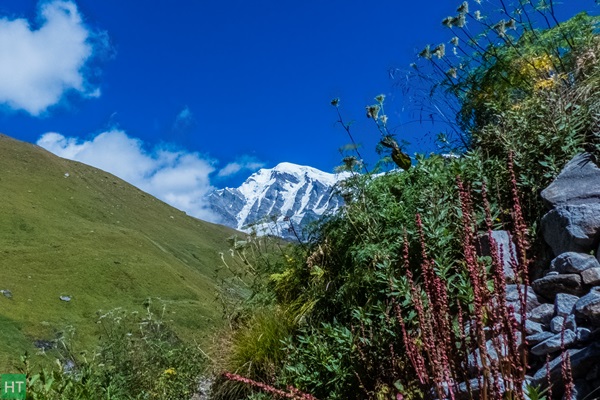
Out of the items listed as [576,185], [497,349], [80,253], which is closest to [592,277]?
[576,185]

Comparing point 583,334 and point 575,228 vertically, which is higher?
point 575,228

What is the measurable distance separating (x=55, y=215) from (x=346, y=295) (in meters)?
117

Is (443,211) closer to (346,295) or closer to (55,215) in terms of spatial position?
(346,295)

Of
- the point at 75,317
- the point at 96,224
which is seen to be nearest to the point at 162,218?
the point at 96,224

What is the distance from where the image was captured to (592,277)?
3.63m

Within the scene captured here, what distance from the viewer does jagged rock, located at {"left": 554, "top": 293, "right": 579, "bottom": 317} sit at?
11.1ft

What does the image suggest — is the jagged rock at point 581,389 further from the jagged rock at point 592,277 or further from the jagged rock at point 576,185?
the jagged rock at point 576,185

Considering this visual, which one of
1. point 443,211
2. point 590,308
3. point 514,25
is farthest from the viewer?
point 514,25

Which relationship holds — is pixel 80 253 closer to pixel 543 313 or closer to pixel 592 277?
pixel 543 313

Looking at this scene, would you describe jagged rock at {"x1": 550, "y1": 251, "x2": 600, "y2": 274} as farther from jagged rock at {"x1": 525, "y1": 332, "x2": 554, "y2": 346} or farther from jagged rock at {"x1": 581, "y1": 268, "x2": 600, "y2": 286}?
jagged rock at {"x1": 525, "y1": 332, "x2": 554, "y2": 346}

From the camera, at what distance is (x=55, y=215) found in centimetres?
11100

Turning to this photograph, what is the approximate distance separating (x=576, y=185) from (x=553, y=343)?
1964 mm

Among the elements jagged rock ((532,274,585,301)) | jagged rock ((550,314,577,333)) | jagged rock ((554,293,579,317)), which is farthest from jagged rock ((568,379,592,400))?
jagged rock ((532,274,585,301))

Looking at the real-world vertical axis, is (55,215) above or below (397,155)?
above
